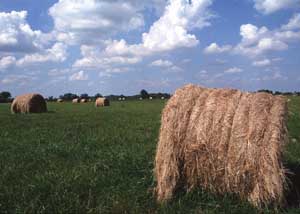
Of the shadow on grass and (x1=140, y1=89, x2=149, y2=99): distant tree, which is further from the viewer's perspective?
(x1=140, y1=89, x2=149, y2=99): distant tree

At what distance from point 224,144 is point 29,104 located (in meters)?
32.2

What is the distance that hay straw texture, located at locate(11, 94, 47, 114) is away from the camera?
1465 inches

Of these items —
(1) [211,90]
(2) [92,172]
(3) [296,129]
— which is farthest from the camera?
(3) [296,129]

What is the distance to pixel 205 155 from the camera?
7457mm

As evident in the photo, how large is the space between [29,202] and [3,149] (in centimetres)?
587

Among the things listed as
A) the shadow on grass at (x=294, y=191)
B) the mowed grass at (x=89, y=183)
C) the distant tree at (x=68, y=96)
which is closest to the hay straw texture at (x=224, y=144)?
the mowed grass at (x=89, y=183)

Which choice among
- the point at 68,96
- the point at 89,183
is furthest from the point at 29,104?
the point at 68,96

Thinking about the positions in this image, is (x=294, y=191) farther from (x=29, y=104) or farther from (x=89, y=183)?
(x=29, y=104)

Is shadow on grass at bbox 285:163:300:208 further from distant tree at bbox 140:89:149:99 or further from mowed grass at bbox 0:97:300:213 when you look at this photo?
distant tree at bbox 140:89:149:99

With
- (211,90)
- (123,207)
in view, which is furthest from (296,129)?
(123,207)

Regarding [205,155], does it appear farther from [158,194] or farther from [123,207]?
[123,207]

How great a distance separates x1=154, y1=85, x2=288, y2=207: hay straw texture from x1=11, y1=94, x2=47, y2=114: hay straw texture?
31203 mm

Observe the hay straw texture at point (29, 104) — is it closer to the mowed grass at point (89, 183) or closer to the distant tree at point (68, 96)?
the mowed grass at point (89, 183)

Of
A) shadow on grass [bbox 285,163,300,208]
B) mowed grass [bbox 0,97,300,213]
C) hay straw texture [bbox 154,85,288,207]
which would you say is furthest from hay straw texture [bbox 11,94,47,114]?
shadow on grass [bbox 285,163,300,208]
